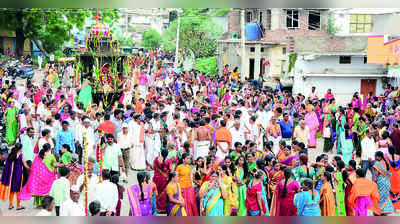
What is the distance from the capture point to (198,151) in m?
7.92

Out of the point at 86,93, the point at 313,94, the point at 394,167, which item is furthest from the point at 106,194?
the point at 313,94

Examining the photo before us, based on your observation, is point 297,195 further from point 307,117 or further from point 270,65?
point 270,65

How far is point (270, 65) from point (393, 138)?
3642 mm

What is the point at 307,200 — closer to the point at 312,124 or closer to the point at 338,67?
the point at 312,124

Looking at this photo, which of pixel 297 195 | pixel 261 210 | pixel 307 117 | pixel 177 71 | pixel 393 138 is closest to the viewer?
pixel 297 195

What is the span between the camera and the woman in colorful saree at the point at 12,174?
6.53m

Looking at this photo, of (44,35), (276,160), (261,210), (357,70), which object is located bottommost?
(261,210)

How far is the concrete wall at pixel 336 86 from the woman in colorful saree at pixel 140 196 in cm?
744

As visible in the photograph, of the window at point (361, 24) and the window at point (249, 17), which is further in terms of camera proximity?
the window at point (361, 24)

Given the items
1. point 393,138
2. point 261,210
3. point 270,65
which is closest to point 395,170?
point 393,138

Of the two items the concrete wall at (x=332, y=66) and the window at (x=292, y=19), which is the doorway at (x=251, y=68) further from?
the concrete wall at (x=332, y=66)

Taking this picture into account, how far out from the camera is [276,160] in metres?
6.54

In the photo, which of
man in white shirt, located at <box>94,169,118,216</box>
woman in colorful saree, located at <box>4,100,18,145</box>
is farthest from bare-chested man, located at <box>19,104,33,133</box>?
man in white shirt, located at <box>94,169,118,216</box>

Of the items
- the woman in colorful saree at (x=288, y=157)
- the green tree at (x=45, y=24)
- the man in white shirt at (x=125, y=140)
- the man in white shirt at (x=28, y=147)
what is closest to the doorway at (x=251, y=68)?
the green tree at (x=45, y=24)
